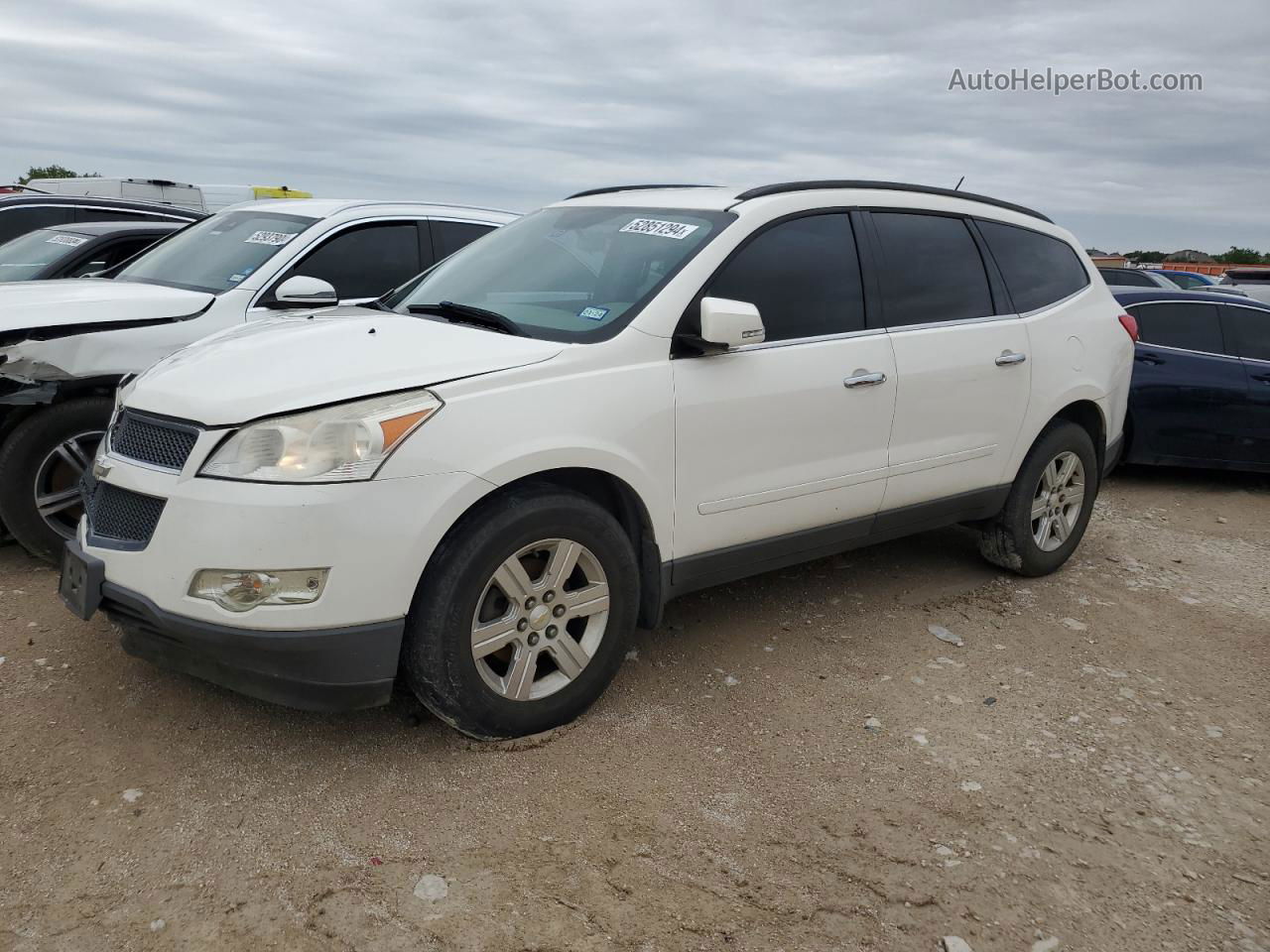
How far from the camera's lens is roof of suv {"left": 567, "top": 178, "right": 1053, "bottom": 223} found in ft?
13.8

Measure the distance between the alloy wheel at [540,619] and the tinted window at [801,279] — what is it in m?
1.13

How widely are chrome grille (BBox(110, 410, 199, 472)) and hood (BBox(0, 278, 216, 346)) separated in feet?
5.24

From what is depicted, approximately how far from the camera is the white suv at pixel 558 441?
9.98 feet

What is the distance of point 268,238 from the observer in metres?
5.98

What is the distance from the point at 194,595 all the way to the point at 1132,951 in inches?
105

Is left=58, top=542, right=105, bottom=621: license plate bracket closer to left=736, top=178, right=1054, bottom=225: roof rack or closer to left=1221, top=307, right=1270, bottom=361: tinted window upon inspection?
left=736, top=178, right=1054, bottom=225: roof rack

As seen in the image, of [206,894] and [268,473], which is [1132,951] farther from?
[268,473]

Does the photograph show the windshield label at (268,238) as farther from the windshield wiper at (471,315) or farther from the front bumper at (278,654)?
the front bumper at (278,654)

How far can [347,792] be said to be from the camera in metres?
3.22

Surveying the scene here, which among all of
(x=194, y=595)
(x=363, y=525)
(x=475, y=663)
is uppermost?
(x=363, y=525)

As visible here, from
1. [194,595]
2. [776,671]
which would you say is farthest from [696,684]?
[194,595]

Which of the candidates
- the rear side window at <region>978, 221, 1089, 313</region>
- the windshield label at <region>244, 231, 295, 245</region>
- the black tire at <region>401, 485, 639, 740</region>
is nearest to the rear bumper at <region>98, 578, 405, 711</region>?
the black tire at <region>401, 485, 639, 740</region>

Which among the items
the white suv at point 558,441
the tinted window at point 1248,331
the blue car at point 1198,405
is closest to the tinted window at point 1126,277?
the tinted window at point 1248,331

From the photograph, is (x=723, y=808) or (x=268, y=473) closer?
(x=268, y=473)
